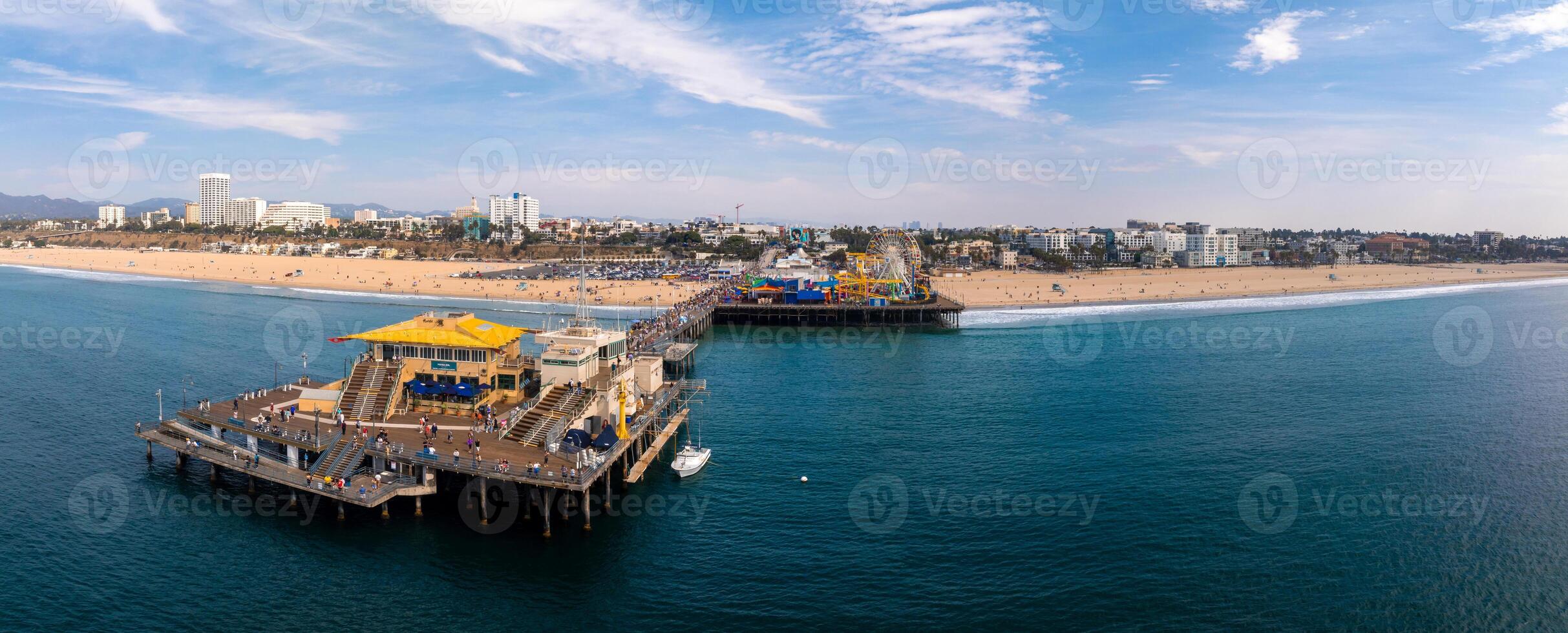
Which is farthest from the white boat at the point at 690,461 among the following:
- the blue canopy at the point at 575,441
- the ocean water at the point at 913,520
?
the blue canopy at the point at 575,441

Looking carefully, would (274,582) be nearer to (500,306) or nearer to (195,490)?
(195,490)

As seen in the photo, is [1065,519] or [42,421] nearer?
[1065,519]

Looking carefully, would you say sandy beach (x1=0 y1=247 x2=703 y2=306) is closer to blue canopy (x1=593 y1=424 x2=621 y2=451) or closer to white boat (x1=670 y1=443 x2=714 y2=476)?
white boat (x1=670 y1=443 x2=714 y2=476)

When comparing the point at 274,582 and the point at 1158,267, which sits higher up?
the point at 1158,267

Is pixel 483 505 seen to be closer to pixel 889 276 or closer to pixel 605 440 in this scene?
pixel 605 440

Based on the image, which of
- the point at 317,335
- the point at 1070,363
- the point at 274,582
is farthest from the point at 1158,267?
the point at 274,582

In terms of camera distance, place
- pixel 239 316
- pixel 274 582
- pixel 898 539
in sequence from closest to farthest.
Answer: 1. pixel 274 582
2. pixel 898 539
3. pixel 239 316
